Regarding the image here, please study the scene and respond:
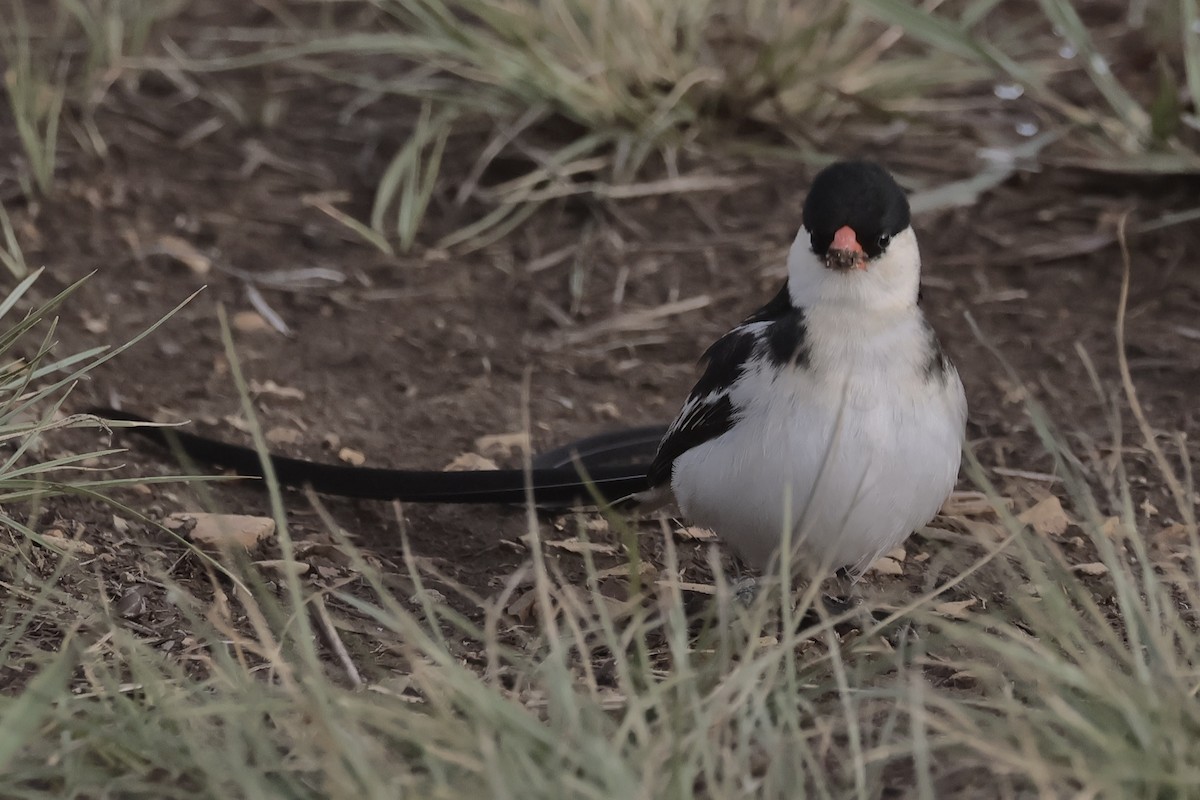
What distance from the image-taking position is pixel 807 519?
3180mm

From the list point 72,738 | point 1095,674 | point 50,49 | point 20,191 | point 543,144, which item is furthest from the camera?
point 50,49

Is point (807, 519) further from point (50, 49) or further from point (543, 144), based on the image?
point (50, 49)

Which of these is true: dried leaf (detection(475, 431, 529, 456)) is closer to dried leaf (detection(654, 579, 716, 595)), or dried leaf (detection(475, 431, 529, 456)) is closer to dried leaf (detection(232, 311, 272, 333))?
dried leaf (detection(654, 579, 716, 595))

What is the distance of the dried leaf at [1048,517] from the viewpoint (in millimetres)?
3941

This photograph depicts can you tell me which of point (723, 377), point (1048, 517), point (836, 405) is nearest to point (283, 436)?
point (723, 377)

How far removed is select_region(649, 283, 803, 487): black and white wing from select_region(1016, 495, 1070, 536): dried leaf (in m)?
0.94

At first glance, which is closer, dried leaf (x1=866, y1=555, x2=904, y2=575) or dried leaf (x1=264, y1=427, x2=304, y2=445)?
dried leaf (x1=866, y1=555, x2=904, y2=575)

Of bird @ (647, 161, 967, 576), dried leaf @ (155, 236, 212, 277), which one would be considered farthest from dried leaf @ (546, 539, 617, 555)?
dried leaf @ (155, 236, 212, 277)

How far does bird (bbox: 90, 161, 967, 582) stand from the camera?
313 cm

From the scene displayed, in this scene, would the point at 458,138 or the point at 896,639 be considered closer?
the point at 896,639

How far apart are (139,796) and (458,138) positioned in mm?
3823

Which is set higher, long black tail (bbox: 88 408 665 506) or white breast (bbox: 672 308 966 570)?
white breast (bbox: 672 308 966 570)

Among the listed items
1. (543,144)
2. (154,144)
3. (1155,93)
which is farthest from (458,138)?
(1155,93)

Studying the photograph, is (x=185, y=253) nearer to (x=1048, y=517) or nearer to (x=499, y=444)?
(x=499, y=444)
